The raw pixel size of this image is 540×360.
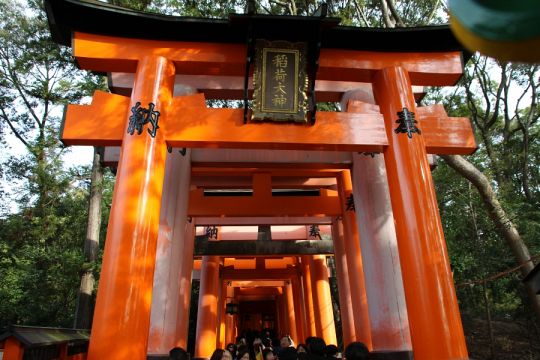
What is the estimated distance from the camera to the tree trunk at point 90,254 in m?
11.1

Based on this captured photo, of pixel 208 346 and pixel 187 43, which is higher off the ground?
pixel 187 43

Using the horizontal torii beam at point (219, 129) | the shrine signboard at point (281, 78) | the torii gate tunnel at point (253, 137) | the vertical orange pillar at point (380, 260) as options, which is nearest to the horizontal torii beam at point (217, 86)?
the torii gate tunnel at point (253, 137)

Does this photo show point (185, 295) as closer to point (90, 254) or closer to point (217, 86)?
point (217, 86)

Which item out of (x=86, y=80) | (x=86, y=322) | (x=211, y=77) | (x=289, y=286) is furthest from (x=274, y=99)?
(x=289, y=286)

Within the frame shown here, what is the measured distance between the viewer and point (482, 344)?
15602 millimetres

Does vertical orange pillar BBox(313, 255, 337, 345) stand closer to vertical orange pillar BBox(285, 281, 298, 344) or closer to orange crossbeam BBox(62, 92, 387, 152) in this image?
vertical orange pillar BBox(285, 281, 298, 344)

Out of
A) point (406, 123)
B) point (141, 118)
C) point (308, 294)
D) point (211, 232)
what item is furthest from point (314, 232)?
point (141, 118)

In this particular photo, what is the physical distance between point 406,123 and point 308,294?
470 inches

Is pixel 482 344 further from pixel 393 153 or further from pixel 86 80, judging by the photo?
pixel 86 80

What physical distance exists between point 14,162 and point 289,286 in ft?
48.4

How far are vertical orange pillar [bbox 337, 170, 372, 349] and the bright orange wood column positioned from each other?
116 inches

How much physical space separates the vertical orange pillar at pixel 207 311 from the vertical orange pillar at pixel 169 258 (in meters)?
7.48

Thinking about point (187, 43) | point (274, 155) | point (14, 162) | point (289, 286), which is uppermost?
point (14, 162)

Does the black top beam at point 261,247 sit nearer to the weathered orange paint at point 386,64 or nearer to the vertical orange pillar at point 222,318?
the vertical orange pillar at point 222,318
